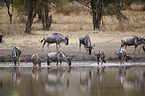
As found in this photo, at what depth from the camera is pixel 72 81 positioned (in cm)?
788

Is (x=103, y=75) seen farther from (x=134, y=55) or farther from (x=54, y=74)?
(x=134, y=55)

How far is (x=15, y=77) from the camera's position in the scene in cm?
849

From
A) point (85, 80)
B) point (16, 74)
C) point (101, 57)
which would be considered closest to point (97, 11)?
point (101, 57)

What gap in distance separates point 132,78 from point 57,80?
1.72 m

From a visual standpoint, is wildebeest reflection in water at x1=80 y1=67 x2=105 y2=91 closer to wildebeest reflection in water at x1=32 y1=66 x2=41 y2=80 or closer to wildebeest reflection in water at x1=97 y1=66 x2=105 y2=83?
wildebeest reflection in water at x1=97 y1=66 x2=105 y2=83

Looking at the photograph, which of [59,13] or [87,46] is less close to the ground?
[59,13]

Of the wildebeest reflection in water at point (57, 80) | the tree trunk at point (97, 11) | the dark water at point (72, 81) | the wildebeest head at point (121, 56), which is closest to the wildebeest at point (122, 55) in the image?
the wildebeest head at point (121, 56)

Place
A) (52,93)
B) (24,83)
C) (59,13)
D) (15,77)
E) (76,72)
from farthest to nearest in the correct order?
(59,13), (76,72), (15,77), (24,83), (52,93)

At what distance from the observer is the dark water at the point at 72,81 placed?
657 centimetres

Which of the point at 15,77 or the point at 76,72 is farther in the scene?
the point at 76,72

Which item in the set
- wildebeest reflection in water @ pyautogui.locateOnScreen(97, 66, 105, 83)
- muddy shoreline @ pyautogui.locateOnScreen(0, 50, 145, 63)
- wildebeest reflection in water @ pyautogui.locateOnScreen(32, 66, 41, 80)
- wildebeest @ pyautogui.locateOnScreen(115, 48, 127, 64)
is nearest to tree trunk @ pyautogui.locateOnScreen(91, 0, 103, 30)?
muddy shoreline @ pyautogui.locateOnScreen(0, 50, 145, 63)

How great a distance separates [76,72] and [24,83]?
6.37ft

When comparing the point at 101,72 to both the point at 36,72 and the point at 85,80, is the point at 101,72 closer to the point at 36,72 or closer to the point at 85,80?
the point at 85,80

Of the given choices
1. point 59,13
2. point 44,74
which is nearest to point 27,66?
point 44,74
